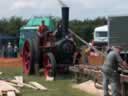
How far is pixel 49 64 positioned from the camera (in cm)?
1938

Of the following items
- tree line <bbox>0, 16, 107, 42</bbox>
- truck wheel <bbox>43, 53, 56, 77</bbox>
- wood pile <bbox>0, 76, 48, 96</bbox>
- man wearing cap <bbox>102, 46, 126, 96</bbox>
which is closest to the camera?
man wearing cap <bbox>102, 46, 126, 96</bbox>

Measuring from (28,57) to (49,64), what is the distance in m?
2.31

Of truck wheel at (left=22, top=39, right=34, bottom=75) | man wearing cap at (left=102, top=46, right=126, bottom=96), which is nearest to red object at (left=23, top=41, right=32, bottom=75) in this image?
truck wheel at (left=22, top=39, right=34, bottom=75)

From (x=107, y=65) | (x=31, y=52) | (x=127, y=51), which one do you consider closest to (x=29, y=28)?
(x=31, y=52)

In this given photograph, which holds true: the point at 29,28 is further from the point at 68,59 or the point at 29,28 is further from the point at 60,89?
the point at 60,89

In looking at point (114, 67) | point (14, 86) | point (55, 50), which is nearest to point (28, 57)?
point (55, 50)

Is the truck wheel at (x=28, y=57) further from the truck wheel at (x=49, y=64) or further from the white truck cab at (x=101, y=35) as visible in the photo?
the white truck cab at (x=101, y=35)

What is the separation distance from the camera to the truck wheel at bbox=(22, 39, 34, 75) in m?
20.6

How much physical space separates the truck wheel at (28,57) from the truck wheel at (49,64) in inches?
30.7

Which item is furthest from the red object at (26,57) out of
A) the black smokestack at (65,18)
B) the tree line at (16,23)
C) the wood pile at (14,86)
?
the tree line at (16,23)

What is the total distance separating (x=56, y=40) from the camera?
790 inches

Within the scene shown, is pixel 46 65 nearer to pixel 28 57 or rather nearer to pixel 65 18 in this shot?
pixel 28 57

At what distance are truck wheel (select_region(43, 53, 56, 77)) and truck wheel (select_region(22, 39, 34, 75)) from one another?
0.78 m

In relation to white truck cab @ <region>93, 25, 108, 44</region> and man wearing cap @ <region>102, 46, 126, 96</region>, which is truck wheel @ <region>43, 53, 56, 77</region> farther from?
white truck cab @ <region>93, 25, 108, 44</region>
